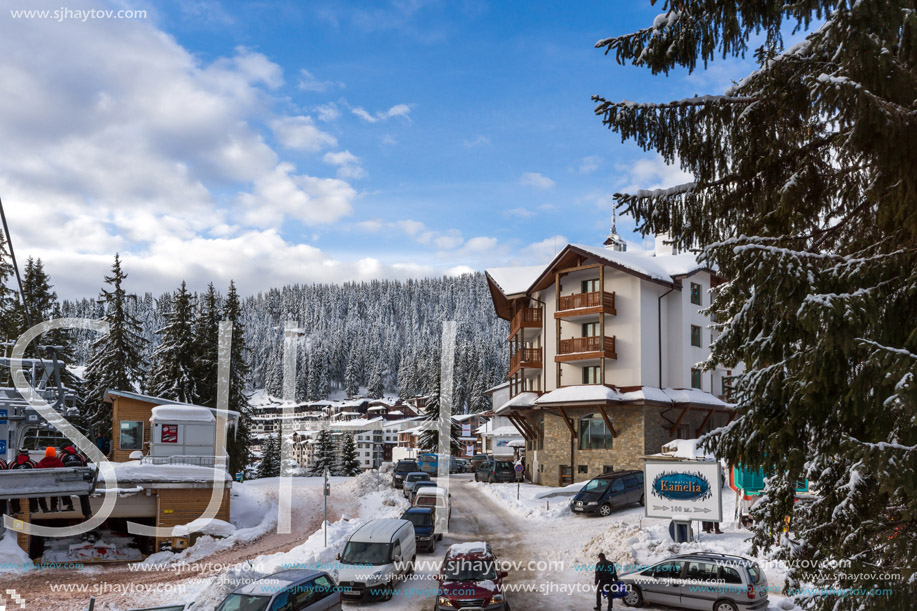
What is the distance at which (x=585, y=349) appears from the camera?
143 ft

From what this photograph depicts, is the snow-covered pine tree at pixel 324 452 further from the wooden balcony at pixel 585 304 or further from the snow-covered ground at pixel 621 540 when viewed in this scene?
the snow-covered ground at pixel 621 540

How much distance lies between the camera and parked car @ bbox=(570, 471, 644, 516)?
32.0 meters

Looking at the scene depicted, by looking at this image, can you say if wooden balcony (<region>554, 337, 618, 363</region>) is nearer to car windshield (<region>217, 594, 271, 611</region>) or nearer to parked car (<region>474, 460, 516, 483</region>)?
parked car (<region>474, 460, 516, 483</region>)

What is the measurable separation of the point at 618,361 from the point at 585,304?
13.8 ft

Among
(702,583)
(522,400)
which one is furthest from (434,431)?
(702,583)

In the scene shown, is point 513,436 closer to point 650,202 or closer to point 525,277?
point 525,277

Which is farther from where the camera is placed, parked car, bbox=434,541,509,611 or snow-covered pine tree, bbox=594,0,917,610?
parked car, bbox=434,541,509,611

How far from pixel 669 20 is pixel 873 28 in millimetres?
2748

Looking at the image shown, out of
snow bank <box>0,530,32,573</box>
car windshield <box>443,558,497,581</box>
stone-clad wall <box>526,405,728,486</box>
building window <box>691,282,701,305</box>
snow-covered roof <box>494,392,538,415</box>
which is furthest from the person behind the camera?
snow-covered roof <box>494,392,538,415</box>

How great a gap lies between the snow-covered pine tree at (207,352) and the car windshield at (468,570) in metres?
39.9

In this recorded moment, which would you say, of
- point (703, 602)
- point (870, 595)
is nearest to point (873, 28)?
point (870, 595)

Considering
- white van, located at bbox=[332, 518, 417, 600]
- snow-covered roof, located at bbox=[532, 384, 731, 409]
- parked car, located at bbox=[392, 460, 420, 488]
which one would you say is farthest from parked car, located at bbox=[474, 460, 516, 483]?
white van, located at bbox=[332, 518, 417, 600]

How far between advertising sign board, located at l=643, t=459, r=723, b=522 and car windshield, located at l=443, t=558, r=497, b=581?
8325mm

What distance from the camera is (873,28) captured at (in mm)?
6809
